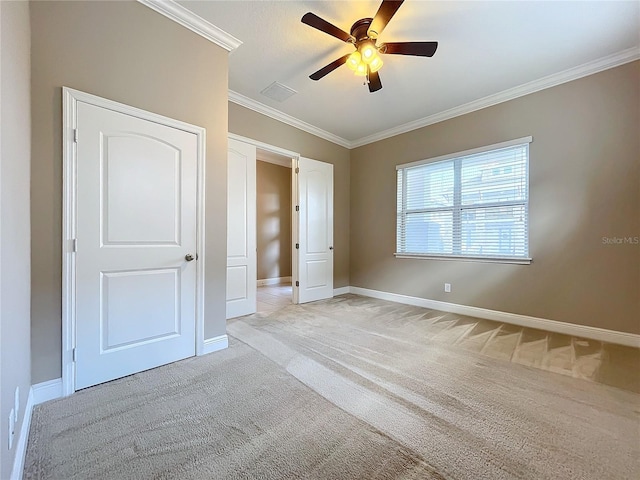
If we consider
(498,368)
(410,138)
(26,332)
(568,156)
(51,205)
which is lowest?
(498,368)

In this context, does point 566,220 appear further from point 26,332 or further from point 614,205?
point 26,332

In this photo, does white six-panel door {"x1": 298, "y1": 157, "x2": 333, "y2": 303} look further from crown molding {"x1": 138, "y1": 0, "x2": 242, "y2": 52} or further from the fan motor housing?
the fan motor housing

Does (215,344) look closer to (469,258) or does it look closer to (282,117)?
(282,117)

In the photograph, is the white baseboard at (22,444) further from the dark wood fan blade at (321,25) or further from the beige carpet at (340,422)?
the dark wood fan blade at (321,25)

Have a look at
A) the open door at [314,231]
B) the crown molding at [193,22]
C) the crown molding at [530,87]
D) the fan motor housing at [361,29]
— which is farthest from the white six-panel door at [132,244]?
the crown molding at [530,87]

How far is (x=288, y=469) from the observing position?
1.22 meters

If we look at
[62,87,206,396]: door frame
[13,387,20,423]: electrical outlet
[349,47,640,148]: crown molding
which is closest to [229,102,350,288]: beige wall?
[349,47,640,148]: crown molding

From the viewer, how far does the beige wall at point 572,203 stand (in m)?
2.69

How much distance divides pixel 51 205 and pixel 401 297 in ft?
14.0

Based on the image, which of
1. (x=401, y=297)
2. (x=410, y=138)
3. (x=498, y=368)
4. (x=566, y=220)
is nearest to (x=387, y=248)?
(x=401, y=297)

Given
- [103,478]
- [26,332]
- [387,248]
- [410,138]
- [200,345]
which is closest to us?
[103,478]

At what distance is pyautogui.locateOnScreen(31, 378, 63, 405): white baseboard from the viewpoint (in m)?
1.69

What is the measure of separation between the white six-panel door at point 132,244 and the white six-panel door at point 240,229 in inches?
47.9

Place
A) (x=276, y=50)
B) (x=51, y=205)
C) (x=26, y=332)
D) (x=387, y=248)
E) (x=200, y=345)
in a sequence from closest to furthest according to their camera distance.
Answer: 1. (x=26, y=332)
2. (x=51, y=205)
3. (x=200, y=345)
4. (x=276, y=50)
5. (x=387, y=248)
